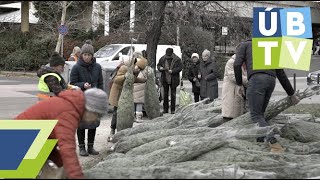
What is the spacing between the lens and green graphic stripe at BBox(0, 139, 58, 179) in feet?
15.5

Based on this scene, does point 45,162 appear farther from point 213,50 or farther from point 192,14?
point 213,50

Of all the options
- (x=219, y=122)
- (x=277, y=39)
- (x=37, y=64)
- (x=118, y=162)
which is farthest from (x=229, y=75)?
(x=37, y=64)

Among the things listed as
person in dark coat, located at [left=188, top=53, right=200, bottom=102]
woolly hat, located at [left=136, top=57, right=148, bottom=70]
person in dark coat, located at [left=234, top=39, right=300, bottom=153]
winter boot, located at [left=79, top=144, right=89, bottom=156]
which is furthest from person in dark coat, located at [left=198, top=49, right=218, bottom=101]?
person in dark coat, located at [left=234, top=39, right=300, bottom=153]

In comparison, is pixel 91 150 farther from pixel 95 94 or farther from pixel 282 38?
pixel 95 94

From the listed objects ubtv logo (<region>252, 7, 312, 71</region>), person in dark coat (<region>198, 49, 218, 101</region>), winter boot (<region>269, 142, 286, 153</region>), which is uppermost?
ubtv logo (<region>252, 7, 312, 71</region>)

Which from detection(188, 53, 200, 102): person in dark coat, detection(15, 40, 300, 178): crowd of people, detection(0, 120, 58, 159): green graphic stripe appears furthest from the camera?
detection(188, 53, 200, 102): person in dark coat

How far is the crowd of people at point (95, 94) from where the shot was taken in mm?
4020

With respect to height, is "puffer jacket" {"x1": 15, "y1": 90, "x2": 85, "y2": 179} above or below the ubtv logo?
below

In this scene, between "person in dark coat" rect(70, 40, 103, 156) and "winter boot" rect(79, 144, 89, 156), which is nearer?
"winter boot" rect(79, 144, 89, 156)

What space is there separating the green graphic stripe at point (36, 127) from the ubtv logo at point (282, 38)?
2343 mm

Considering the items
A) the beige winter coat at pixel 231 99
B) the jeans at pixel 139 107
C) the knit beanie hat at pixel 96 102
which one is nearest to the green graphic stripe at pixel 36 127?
the knit beanie hat at pixel 96 102

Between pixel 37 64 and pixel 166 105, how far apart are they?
1911 centimetres

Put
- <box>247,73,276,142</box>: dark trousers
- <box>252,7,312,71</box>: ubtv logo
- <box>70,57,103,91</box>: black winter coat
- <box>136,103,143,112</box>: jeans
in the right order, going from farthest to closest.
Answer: <box>136,103,143,112</box>: jeans
<box>70,57,103,91</box>: black winter coat
<box>247,73,276,142</box>: dark trousers
<box>252,7,312,71</box>: ubtv logo

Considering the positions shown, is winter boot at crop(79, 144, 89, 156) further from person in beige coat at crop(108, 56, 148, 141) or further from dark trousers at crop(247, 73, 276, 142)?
dark trousers at crop(247, 73, 276, 142)
